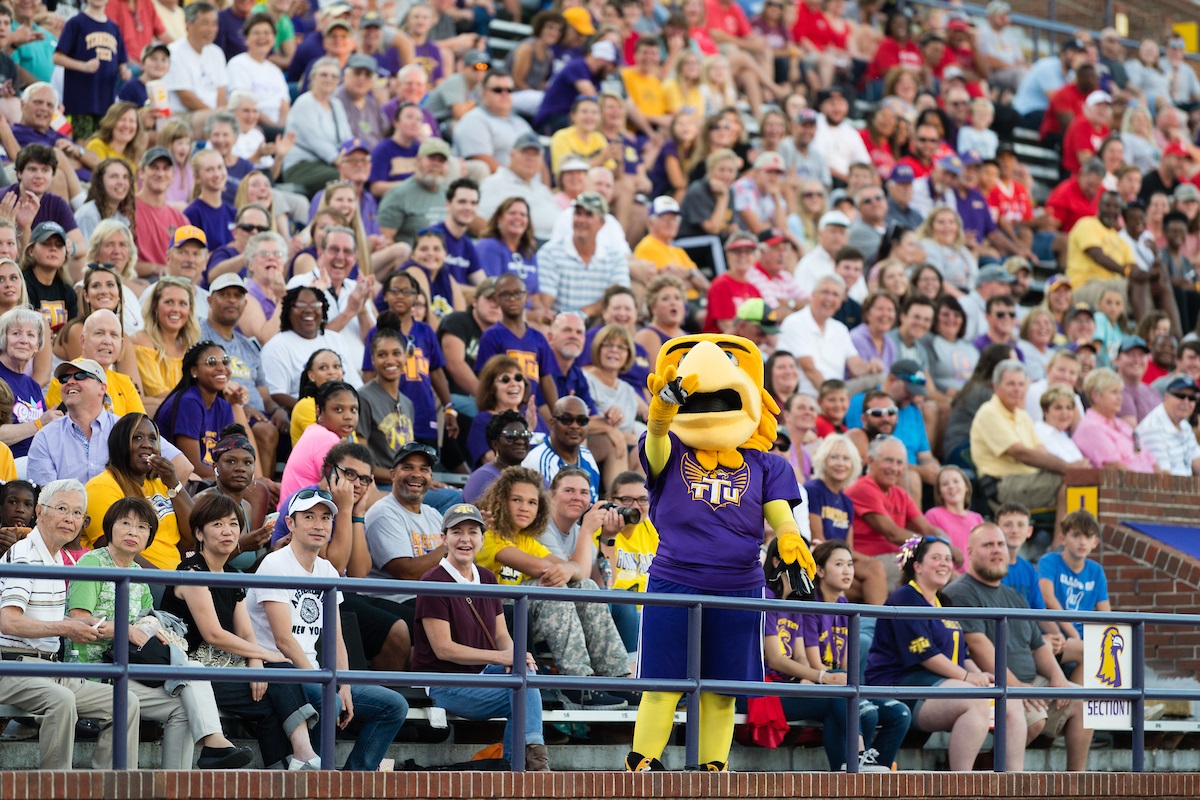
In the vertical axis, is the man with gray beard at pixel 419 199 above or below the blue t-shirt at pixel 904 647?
above

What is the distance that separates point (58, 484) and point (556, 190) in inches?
324

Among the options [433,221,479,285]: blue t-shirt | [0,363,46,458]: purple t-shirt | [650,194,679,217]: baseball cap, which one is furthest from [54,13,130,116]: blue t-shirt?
[0,363,46,458]: purple t-shirt

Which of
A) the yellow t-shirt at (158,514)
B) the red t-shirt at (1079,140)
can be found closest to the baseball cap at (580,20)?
the red t-shirt at (1079,140)

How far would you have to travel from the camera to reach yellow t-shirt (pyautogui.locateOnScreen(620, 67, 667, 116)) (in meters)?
17.0

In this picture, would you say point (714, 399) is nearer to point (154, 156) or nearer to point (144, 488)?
point (144, 488)

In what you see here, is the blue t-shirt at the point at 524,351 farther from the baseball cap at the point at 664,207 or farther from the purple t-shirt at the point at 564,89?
the purple t-shirt at the point at 564,89

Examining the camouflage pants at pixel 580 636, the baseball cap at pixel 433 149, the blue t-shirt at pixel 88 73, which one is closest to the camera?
the camouflage pants at pixel 580 636

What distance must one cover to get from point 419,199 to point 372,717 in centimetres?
672

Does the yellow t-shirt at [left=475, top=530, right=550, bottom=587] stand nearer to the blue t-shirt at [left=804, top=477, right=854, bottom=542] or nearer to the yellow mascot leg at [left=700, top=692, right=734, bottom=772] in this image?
the yellow mascot leg at [left=700, top=692, right=734, bottom=772]

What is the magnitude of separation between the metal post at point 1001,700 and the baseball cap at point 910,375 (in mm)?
5130

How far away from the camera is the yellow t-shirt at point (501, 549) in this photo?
359 inches

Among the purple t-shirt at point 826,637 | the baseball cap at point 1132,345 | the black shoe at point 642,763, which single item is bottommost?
the black shoe at point 642,763

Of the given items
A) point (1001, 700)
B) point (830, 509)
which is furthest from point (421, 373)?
point (1001, 700)

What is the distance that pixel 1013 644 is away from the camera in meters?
10.2
